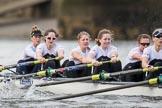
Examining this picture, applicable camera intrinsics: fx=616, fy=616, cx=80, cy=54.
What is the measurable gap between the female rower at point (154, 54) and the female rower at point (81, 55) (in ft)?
4.88

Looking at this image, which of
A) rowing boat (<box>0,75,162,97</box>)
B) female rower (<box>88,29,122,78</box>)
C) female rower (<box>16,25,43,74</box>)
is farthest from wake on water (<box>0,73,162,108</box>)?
female rower (<box>16,25,43,74</box>)

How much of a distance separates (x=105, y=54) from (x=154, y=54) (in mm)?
1294

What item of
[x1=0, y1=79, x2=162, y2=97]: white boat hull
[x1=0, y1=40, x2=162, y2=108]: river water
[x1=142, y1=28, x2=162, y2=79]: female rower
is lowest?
[x1=0, y1=40, x2=162, y2=108]: river water

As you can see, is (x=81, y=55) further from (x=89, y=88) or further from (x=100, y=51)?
(x=89, y=88)

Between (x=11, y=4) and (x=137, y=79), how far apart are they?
25.9 meters

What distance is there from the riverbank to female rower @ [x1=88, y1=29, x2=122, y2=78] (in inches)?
901

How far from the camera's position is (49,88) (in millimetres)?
13430

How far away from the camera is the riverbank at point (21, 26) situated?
36.8m

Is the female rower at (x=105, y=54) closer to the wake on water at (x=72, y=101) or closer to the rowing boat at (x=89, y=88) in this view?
the rowing boat at (x=89, y=88)

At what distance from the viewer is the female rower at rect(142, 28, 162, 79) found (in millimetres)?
12414

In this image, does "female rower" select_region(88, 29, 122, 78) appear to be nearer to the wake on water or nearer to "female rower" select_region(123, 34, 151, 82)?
"female rower" select_region(123, 34, 151, 82)

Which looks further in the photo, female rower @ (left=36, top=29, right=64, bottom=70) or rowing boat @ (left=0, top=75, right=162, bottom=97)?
female rower @ (left=36, top=29, right=64, bottom=70)

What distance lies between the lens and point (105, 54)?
44.3 feet

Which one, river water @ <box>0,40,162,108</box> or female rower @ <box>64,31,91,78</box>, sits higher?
female rower @ <box>64,31,91,78</box>
